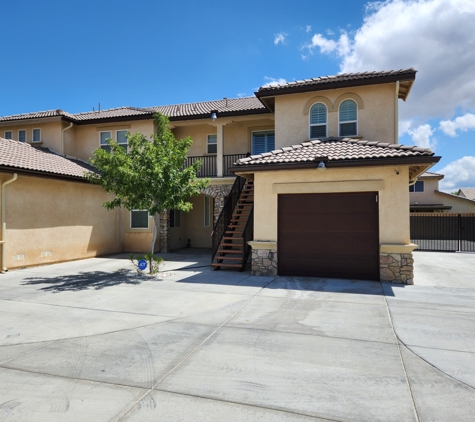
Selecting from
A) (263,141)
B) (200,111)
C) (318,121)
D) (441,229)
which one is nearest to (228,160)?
(263,141)

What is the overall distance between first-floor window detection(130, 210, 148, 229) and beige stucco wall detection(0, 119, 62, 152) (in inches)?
210

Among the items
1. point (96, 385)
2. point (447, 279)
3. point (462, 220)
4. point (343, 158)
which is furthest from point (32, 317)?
point (462, 220)

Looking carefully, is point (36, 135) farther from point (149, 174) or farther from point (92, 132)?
point (149, 174)

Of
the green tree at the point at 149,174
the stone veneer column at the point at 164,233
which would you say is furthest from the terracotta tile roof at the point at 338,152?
the stone veneer column at the point at 164,233

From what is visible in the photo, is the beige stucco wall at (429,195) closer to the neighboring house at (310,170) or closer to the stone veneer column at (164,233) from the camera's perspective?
the neighboring house at (310,170)

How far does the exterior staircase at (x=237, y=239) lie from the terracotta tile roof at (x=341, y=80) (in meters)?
4.34

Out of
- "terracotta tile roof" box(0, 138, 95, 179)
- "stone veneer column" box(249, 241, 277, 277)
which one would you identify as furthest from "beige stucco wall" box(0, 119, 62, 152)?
"stone veneer column" box(249, 241, 277, 277)

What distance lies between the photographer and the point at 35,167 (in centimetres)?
1206

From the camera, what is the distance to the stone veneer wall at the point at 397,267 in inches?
373

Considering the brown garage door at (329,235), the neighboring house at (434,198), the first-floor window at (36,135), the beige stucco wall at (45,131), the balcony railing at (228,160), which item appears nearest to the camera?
the brown garage door at (329,235)

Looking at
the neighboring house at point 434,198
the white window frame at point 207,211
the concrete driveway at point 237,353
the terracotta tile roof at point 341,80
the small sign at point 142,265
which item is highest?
the terracotta tile roof at point 341,80

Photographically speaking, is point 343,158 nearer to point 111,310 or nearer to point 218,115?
point 111,310

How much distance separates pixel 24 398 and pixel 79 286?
19.7 feet

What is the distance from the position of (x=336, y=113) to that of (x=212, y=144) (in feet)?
22.8
